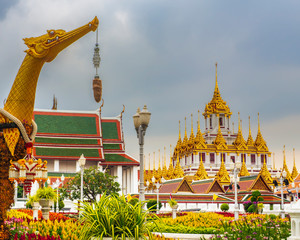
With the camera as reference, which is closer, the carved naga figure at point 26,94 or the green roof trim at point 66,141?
the carved naga figure at point 26,94

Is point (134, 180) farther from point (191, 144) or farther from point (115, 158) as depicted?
point (191, 144)

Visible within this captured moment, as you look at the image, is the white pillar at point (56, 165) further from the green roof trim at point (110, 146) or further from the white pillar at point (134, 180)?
the white pillar at point (134, 180)

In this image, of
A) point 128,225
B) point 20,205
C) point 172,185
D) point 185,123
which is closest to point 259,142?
point 185,123

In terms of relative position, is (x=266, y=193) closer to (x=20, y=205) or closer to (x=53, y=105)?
(x=20, y=205)

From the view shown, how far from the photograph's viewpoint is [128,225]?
8781 millimetres

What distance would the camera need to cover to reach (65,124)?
2090 inches

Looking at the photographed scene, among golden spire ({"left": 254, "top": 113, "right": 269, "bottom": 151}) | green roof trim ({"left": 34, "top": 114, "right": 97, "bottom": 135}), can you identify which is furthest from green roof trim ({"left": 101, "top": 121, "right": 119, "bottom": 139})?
golden spire ({"left": 254, "top": 113, "right": 269, "bottom": 151})

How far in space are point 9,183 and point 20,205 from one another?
103 feet

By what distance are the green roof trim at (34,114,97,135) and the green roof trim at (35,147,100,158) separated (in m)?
2.57

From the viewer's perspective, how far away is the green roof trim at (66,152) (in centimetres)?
4900

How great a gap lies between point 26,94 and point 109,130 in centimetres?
4380

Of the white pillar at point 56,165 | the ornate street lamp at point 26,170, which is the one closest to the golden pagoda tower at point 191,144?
the white pillar at point 56,165

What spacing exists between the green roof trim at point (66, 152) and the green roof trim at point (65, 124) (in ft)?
8.43

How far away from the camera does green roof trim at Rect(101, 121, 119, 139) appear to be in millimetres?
53844
